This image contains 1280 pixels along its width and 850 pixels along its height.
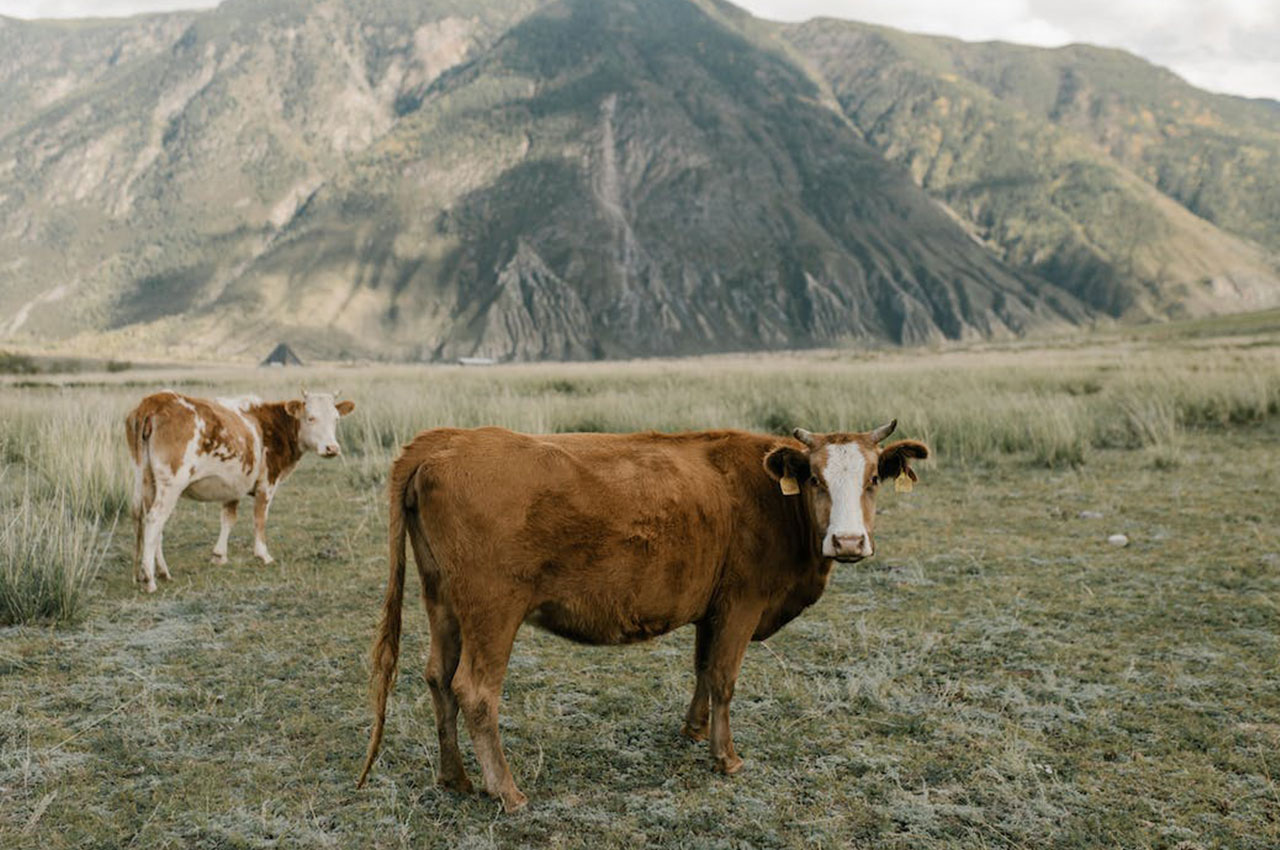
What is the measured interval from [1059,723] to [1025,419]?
35.1 feet

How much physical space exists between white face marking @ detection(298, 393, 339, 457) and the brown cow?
5562 mm

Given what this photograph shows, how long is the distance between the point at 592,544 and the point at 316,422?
20.3 feet

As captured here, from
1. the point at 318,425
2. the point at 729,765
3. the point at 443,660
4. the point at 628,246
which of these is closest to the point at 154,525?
the point at 318,425

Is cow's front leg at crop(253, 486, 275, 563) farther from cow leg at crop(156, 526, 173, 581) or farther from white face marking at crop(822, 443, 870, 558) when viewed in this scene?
white face marking at crop(822, 443, 870, 558)

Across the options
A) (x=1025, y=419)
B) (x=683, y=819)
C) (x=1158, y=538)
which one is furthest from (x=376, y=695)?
(x=1025, y=419)

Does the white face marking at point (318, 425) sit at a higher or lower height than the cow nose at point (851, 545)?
higher

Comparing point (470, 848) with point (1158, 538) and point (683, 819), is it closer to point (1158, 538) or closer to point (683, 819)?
point (683, 819)

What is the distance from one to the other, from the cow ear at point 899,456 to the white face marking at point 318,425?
6396 millimetres

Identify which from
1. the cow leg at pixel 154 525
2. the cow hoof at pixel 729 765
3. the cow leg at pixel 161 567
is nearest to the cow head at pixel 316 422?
the cow leg at pixel 154 525

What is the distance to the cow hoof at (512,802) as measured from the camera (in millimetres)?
4062

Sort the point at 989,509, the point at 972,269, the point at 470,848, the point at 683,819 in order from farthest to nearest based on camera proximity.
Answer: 1. the point at 972,269
2. the point at 989,509
3. the point at 683,819
4. the point at 470,848

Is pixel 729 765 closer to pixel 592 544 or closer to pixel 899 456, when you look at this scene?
pixel 592 544

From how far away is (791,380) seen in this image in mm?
24625

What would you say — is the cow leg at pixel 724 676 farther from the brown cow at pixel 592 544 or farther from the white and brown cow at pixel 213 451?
the white and brown cow at pixel 213 451
